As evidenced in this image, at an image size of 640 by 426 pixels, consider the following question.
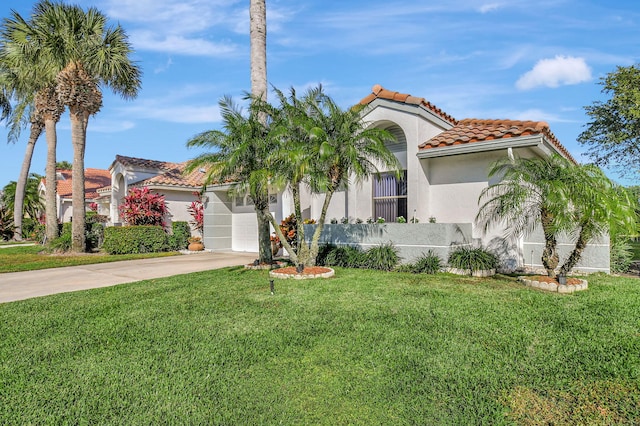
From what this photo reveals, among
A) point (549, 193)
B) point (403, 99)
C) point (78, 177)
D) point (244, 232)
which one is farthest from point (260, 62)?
point (78, 177)

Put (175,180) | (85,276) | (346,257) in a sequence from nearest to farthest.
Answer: (85,276), (346,257), (175,180)

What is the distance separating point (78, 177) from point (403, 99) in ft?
54.5

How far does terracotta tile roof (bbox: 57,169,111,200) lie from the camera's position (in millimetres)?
39219

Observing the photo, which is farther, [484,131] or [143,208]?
[143,208]

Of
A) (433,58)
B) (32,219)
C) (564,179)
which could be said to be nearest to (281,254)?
(433,58)

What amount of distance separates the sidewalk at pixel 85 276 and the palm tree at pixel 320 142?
5209 millimetres

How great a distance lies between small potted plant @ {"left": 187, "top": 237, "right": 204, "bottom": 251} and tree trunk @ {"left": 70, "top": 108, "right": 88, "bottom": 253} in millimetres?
5268

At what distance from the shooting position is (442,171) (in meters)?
12.7

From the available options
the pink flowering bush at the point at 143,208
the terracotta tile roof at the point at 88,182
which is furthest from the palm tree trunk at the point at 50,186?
the terracotta tile roof at the point at 88,182

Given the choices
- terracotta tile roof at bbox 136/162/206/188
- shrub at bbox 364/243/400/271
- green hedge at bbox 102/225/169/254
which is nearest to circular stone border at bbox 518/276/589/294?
shrub at bbox 364/243/400/271

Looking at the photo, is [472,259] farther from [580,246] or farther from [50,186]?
[50,186]

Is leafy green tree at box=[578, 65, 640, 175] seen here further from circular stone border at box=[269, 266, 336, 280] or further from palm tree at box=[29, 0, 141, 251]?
palm tree at box=[29, 0, 141, 251]

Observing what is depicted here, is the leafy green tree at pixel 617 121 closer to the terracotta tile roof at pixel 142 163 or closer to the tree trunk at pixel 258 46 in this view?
the tree trunk at pixel 258 46

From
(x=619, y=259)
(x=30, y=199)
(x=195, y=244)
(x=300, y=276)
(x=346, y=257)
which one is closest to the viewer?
(x=300, y=276)
